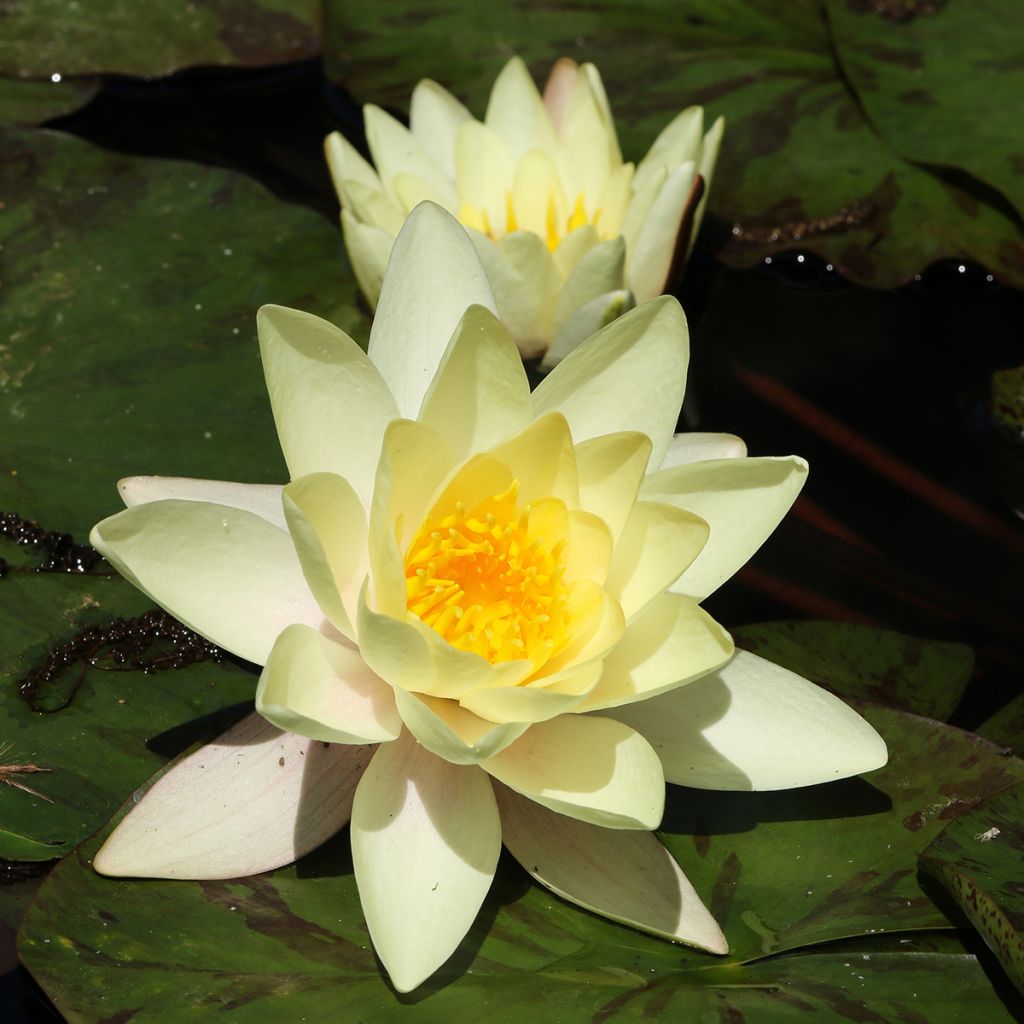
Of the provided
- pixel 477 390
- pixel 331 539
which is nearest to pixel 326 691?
pixel 331 539

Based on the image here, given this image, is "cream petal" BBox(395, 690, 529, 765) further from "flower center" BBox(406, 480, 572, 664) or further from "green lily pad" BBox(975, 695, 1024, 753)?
"green lily pad" BBox(975, 695, 1024, 753)

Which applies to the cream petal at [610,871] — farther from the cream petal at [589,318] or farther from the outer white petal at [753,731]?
the cream petal at [589,318]

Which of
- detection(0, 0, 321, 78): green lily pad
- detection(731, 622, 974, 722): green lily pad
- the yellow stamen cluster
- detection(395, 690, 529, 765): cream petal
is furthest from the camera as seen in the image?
detection(0, 0, 321, 78): green lily pad

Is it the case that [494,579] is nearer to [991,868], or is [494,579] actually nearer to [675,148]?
[991,868]

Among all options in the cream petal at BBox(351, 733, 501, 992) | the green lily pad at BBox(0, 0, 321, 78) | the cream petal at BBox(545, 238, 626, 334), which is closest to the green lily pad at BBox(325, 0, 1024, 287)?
the green lily pad at BBox(0, 0, 321, 78)

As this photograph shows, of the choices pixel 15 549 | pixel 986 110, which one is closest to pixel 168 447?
pixel 15 549

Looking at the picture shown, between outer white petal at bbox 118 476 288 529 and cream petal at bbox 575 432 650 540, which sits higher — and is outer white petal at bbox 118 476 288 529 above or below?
below
